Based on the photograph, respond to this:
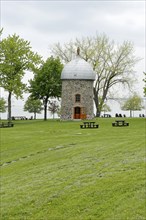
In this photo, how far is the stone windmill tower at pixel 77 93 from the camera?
186ft

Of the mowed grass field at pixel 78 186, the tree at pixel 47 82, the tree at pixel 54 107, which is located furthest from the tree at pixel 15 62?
the mowed grass field at pixel 78 186

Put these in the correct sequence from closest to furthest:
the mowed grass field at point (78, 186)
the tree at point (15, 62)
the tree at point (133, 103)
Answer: the mowed grass field at point (78, 186), the tree at point (15, 62), the tree at point (133, 103)

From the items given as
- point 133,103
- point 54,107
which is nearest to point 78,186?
point 54,107

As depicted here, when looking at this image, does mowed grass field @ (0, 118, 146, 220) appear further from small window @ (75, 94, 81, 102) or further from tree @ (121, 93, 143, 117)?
tree @ (121, 93, 143, 117)

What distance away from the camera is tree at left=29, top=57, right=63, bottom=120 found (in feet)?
196

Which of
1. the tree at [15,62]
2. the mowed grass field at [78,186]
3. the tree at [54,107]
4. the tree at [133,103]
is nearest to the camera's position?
the mowed grass field at [78,186]

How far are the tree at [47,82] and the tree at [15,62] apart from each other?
11.4ft

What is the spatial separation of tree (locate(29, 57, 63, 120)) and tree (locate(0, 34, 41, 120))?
348 cm

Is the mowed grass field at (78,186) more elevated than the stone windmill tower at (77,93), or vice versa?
the stone windmill tower at (77,93)

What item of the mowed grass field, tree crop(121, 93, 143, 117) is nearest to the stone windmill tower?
the mowed grass field

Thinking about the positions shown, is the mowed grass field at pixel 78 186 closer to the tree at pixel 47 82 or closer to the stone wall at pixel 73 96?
the stone wall at pixel 73 96

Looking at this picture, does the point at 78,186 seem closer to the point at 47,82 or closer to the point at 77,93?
the point at 77,93

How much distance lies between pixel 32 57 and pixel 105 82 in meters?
18.6

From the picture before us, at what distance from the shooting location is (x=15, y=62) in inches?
2153
